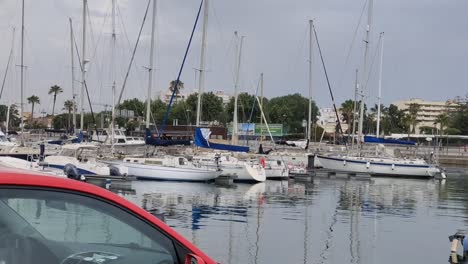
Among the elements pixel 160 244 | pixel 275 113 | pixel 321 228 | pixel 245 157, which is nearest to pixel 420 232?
pixel 321 228

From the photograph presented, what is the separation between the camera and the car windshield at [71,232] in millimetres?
2711

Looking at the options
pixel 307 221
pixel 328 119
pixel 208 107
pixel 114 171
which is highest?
pixel 208 107

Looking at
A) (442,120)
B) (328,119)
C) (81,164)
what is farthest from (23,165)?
(328,119)

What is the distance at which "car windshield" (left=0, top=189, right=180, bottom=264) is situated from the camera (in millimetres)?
2711

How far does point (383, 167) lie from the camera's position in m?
56.1

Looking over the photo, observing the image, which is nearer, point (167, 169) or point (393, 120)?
point (167, 169)

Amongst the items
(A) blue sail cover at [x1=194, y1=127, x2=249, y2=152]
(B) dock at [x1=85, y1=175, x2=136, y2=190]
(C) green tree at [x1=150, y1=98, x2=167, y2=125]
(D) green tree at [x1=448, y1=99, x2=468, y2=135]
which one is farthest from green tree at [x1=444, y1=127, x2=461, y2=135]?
(B) dock at [x1=85, y1=175, x2=136, y2=190]

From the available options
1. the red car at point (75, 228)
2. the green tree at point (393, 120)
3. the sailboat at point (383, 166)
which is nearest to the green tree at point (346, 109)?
the green tree at point (393, 120)

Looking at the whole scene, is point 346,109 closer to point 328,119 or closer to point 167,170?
point 328,119

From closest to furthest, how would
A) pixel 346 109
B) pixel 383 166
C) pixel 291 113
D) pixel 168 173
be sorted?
pixel 168 173
pixel 383 166
pixel 346 109
pixel 291 113

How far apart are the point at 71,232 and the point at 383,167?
55.0 m

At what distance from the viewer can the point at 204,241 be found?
15336mm

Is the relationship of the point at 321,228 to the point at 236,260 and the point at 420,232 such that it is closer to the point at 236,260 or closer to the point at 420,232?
the point at 420,232

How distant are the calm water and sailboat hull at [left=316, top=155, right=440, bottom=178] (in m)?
16.4
